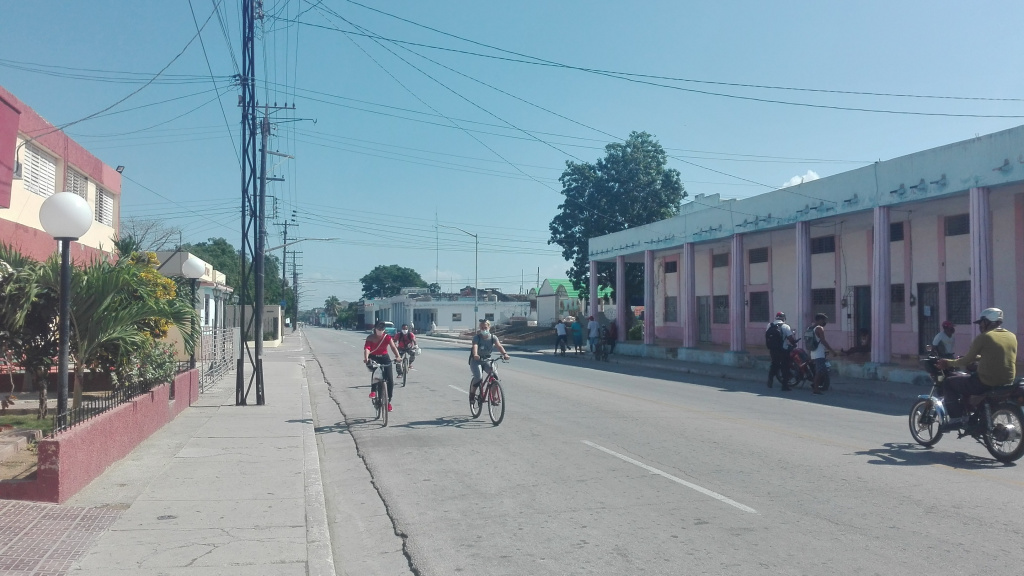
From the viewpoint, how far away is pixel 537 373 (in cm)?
2481

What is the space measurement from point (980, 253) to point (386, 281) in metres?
141

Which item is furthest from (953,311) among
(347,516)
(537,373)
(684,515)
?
(347,516)

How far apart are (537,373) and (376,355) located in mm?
11752

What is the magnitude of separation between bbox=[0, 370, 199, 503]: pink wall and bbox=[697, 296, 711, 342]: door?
2904cm

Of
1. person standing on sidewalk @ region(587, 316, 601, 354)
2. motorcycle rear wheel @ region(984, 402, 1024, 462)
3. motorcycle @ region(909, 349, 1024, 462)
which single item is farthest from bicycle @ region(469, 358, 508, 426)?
person standing on sidewalk @ region(587, 316, 601, 354)

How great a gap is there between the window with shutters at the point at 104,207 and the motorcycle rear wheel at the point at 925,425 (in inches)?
849

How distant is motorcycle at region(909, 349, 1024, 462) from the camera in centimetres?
935

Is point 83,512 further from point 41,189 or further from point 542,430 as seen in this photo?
point 41,189

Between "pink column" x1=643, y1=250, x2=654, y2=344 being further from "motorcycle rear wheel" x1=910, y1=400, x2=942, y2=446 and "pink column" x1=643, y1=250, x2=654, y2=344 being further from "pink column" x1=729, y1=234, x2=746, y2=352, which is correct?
"motorcycle rear wheel" x1=910, y1=400, x2=942, y2=446

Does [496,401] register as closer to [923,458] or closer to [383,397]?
[383,397]

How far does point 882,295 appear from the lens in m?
21.3

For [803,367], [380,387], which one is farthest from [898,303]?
[380,387]

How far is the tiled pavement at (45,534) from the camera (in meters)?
5.76

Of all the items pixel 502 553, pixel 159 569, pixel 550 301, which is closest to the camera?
pixel 159 569
